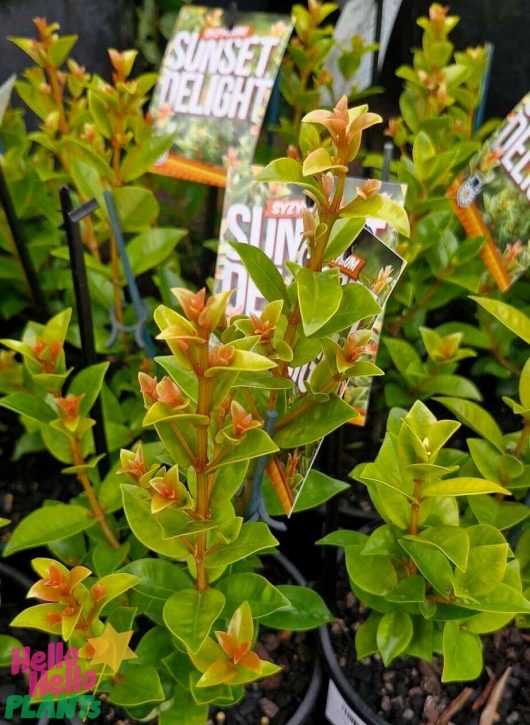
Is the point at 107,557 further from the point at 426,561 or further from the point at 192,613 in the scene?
the point at 426,561

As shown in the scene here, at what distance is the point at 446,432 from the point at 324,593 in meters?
0.37

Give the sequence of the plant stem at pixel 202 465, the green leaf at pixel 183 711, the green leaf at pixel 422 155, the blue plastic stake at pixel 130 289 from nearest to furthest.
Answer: the plant stem at pixel 202 465 → the green leaf at pixel 183 711 → the blue plastic stake at pixel 130 289 → the green leaf at pixel 422 155

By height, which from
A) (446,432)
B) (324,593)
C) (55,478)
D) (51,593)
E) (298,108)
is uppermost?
(298,108)

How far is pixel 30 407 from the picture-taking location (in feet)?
2.69

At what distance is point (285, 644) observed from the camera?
996 millimetres

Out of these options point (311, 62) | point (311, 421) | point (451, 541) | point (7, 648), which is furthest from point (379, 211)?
point (311, 62)

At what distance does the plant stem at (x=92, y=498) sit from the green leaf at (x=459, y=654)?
16.6 inches

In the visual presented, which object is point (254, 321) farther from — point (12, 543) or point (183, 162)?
point (183, 162)

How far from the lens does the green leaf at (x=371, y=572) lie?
2.60 feet

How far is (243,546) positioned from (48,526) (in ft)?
0.97

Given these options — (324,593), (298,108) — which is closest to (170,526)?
(324,593)

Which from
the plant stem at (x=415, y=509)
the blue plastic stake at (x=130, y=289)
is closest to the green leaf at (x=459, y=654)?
the plant stem at (x=415, y=509)

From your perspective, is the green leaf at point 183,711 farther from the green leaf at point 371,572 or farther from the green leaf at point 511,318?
the green leaf at point 511,318

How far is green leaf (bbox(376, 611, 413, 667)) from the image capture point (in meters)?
→ 0.79
